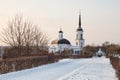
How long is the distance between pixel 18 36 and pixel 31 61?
1063 centimetres

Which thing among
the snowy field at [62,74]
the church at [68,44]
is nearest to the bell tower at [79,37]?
the church at [68,44]

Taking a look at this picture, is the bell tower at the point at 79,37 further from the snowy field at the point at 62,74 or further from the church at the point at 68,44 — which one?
the snowy field at the point at 62,74

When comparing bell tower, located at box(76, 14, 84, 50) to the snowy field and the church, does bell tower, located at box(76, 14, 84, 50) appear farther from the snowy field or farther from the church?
the snowy field

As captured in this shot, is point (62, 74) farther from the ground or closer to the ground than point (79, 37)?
closer to the ground

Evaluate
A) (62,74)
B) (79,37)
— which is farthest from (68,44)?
(62,74)

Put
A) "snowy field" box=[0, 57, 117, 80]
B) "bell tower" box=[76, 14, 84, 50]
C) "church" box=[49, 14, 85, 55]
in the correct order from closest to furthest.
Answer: "snowy field" box=[0, 57, 117, 80] < "bell tower" box=[76, 14, 84, 50] < "church" box=[49, 14, 85, 55]

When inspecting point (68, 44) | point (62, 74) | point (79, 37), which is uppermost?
point (79, 37)

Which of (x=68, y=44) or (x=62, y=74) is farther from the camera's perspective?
(x=68, y=44)

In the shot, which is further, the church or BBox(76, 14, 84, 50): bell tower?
the church

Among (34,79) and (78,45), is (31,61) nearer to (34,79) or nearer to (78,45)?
(34,79)

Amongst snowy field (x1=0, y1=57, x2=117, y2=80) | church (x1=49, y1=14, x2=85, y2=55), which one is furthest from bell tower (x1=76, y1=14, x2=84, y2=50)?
snowy field (x1=0, y1=57, x2=117, y2=80)

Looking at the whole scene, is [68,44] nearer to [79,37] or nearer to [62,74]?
[79,37]

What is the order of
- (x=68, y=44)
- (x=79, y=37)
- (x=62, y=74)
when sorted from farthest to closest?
(x=68, y=44) → (x=79, y=37) → (x=62, y=74)

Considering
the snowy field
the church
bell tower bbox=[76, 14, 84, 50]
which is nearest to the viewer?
the snowy field
